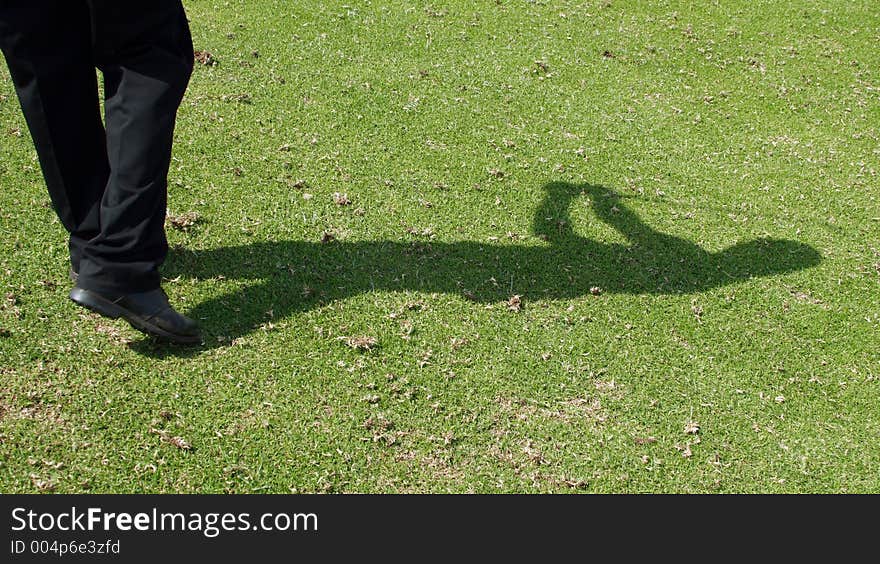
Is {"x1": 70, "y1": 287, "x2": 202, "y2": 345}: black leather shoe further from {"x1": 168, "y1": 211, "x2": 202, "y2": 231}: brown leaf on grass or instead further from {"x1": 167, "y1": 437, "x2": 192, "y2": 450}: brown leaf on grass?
{"x1": 168, "y1": 211, "x2": 202, "y2": 231}: brown leaf on grass

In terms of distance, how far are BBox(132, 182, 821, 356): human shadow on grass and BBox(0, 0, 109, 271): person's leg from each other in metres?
0.63

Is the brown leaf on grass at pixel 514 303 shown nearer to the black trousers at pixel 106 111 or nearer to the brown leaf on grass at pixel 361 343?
the brown leaf on grass at pixel 361 343

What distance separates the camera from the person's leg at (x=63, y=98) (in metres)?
3.27

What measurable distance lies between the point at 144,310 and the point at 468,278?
164cm

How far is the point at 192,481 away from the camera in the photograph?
10.7 ft

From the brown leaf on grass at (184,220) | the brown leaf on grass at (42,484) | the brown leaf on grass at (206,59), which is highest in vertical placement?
the brown leaf on grass at (206,59)

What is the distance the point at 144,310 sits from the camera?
3.62 m

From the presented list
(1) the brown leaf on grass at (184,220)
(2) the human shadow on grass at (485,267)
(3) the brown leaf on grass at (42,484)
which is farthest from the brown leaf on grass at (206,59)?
(3) the brown leaf on grass at (42,484)

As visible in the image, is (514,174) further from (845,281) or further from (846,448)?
(846,448)

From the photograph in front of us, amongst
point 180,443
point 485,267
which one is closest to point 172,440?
point 180,443

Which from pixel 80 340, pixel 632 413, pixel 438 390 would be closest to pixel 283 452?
pixel 438 390

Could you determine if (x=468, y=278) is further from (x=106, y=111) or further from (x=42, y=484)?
(x=42, y=484)

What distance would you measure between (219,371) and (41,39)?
1.44 metres

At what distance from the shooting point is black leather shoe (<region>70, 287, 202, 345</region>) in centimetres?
360
